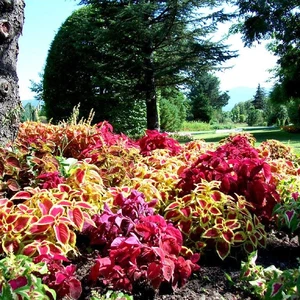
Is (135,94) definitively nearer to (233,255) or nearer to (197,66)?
(197,66)

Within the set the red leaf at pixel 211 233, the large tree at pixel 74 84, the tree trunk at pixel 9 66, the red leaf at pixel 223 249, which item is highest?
the large tree at pixel 74 84

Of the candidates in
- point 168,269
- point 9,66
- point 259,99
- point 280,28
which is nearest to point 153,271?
point 168,269

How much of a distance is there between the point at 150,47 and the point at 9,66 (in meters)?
9.57

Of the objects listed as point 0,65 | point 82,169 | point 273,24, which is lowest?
point 82,169

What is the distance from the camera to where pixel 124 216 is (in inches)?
70.2

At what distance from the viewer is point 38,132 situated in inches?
140

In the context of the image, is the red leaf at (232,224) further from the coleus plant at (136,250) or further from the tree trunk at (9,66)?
the tree trunk at (9,66)

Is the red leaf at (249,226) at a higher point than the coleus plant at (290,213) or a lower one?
lower

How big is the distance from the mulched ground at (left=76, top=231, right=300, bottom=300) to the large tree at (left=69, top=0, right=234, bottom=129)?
9.61m

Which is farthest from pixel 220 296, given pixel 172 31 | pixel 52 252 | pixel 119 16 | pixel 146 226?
pixel 172 31

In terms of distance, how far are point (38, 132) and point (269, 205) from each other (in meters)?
2.30

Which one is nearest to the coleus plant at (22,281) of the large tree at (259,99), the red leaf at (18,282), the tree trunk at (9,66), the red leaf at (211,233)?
the red leaf at (18,282)

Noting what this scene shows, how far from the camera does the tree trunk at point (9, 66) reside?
2373mm

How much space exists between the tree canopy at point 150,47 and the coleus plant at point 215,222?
9.40m
